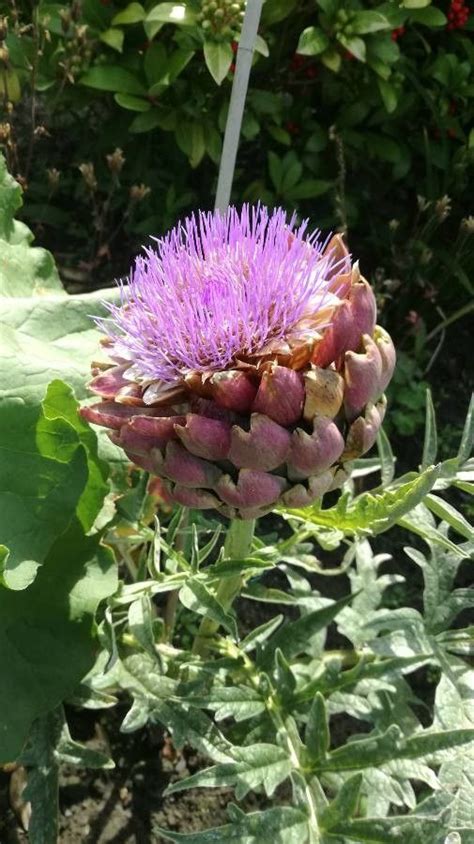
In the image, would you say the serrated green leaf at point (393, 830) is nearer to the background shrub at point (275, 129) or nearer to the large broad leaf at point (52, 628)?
the large broad leaf at point (52, 628)

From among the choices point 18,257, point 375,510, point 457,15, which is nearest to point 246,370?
point 375,510

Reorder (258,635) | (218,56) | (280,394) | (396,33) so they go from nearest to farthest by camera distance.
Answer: (280,394) → (258,635) → (218,56) → (396,33)

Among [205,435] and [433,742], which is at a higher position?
[205,435]

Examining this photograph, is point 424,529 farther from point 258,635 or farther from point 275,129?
point 275,129

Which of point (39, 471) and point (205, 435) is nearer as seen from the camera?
point (205, 435)

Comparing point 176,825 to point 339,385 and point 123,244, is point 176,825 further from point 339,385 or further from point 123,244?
point 123,244

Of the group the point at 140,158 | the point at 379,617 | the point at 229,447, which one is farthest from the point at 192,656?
the point at 140,158
